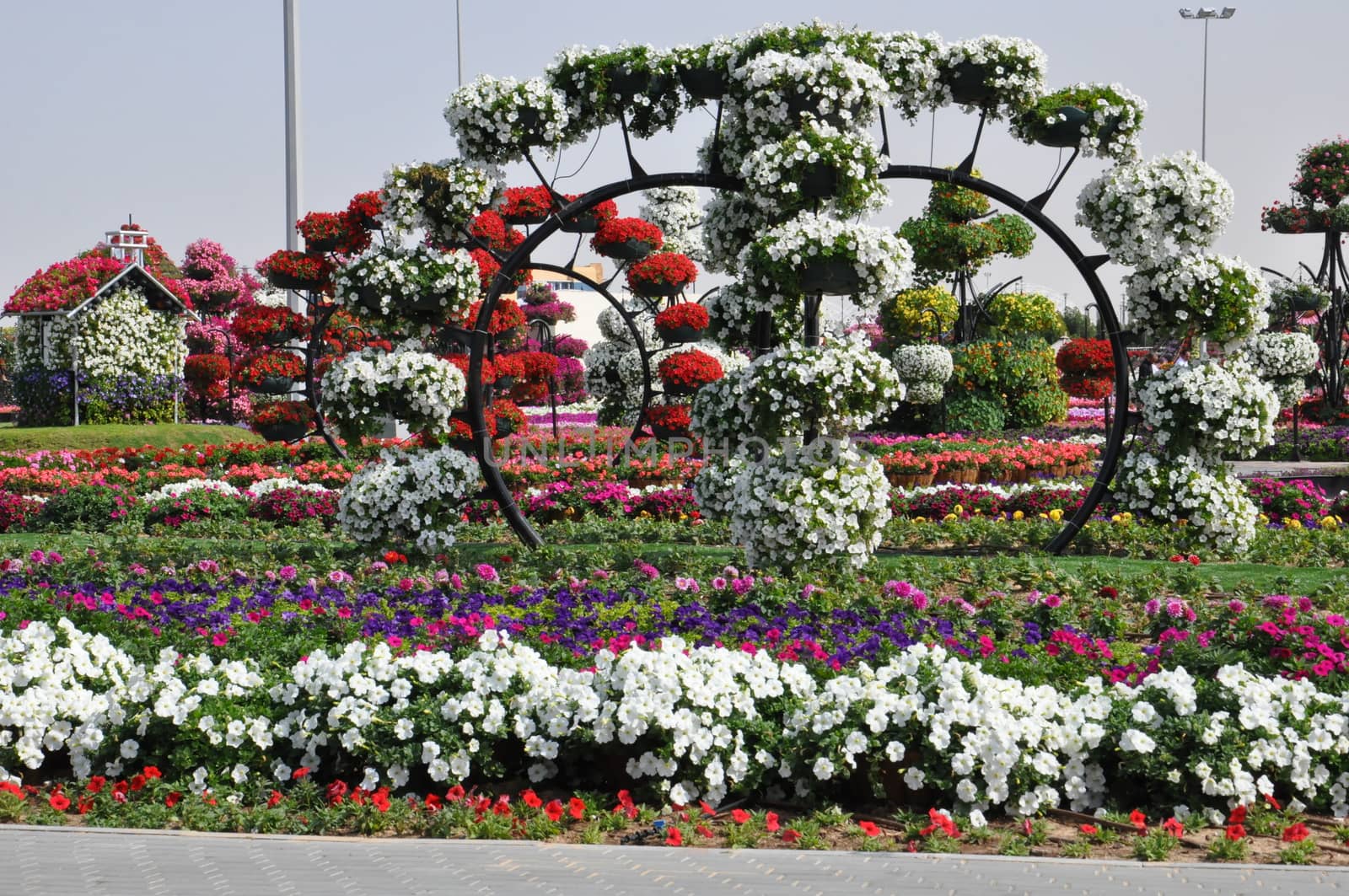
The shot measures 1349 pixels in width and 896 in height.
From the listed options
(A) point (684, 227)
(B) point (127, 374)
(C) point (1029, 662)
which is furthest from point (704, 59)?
(B) point (127, 374)

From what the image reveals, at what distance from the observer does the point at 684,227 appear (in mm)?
22656

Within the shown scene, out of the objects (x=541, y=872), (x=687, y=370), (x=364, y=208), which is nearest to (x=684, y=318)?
(x=687, y=370)

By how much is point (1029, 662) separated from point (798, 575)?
82.3 inches

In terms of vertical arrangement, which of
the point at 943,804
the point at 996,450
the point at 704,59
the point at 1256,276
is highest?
the point at 704,59

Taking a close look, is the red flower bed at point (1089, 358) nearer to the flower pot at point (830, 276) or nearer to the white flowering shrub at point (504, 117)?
the white flowering shrub at point (504, 117)

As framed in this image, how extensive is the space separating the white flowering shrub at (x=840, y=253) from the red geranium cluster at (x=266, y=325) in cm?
1095

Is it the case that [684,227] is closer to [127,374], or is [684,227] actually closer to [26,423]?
[127,374]

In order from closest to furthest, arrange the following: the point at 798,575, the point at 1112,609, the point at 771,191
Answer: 1. the point at 1112,609
2. the point at 798,575
3. the point at 771,191

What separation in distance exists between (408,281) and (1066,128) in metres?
4.46

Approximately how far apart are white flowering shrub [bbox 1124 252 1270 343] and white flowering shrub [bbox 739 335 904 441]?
252 centimetres

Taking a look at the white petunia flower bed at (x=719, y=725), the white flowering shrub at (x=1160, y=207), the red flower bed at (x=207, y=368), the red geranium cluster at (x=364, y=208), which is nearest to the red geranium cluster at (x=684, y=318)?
the red geranium cluster at (x=364, y=208)

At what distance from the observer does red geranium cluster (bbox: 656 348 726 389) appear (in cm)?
1568

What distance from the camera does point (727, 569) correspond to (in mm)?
7438

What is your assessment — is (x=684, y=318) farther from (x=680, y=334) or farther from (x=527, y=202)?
(x=527, y=202)
